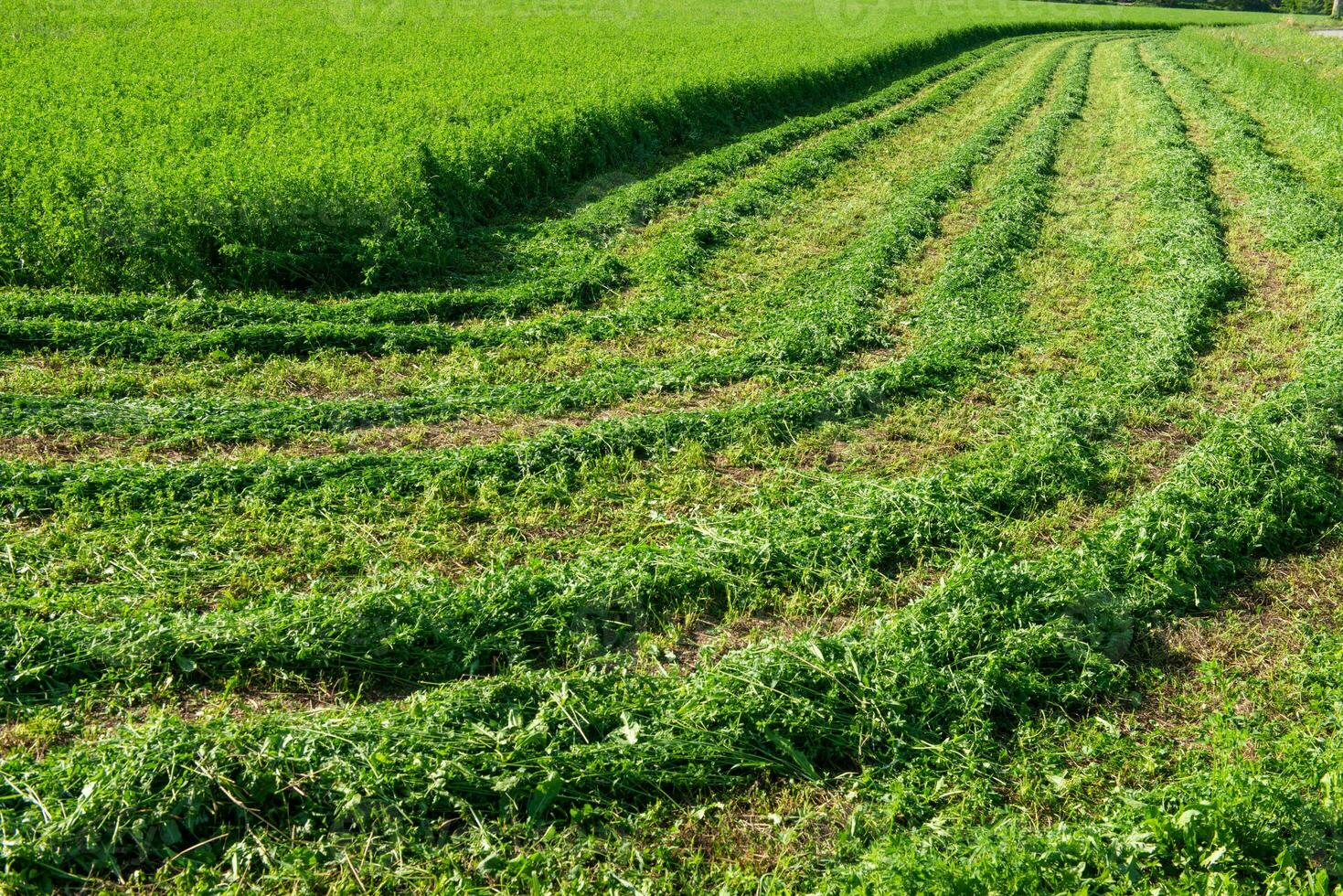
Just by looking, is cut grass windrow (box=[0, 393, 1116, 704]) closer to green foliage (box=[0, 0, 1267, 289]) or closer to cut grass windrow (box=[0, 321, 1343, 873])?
cut grass windrow (box=[0, 321, 1343, 873])

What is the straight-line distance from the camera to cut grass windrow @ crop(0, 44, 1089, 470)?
7227 millimetres

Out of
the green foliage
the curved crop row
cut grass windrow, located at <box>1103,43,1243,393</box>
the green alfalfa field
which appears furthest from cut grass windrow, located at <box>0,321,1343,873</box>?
the green foliage

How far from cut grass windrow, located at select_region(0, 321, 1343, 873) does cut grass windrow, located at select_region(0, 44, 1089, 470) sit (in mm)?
2574

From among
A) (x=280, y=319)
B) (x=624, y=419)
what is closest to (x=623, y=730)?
(x=624, y=419)

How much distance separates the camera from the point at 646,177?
17422mm

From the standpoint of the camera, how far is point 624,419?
821 cm

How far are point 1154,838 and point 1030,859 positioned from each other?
0.63 meters

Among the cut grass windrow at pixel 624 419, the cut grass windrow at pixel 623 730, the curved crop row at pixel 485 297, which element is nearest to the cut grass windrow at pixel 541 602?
the cut grass windrow at pixel 624 419

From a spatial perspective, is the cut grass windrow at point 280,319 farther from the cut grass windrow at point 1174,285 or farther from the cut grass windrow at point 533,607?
the cut grass windrow at point 1174,285

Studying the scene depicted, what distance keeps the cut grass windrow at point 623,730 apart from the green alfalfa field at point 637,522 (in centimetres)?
3

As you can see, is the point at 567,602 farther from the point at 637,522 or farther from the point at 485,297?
the point at 485,297

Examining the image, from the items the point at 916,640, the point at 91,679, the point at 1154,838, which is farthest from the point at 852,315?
the point at 91,679

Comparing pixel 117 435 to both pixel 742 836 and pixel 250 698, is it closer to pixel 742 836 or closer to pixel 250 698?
pixel 250 698

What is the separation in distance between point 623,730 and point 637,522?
2.26 metres
